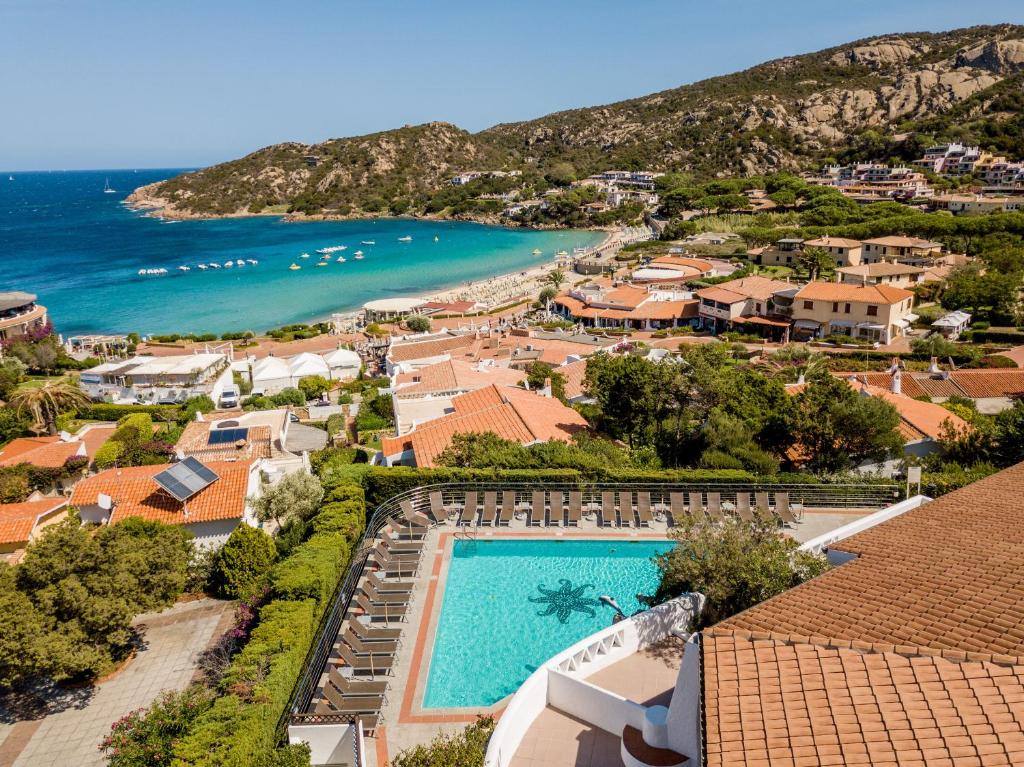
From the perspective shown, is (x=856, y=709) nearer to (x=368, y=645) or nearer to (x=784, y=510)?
(x=368, y=645)

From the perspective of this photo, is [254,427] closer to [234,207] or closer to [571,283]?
[571,283]

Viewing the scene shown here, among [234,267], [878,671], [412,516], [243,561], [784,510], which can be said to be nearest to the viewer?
[878,671]

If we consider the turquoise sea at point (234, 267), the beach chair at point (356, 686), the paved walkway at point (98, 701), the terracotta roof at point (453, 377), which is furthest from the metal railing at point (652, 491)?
the turquoise sea at point (234, 267)

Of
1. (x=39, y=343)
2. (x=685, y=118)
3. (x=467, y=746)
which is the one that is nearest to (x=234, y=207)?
(x=685, y=118)

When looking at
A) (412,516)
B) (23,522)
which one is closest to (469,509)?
(412,516)

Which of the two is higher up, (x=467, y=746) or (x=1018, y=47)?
(x=1018, y=47)

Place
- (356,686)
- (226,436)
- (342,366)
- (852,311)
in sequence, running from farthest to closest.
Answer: (852,311), (342,366), (226,436), (356,686)

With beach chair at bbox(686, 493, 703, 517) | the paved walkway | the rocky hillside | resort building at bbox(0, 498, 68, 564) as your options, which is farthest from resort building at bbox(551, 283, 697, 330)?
the rocky hillside
